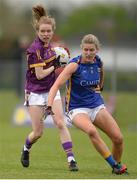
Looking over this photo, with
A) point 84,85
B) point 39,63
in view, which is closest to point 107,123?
point 84,85

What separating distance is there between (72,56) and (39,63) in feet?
68.0

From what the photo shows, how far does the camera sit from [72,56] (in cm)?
3319

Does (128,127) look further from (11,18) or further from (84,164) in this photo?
(11,18)

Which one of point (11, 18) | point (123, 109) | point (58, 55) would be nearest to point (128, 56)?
point (11, 18)

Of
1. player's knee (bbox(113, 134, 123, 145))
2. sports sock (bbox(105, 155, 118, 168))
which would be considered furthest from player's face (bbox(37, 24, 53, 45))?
sports sock (bbox(105, 155, 118, 168))

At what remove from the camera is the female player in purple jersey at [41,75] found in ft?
40.9

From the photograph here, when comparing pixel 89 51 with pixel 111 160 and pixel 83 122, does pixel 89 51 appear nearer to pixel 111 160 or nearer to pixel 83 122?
pixel 83 122

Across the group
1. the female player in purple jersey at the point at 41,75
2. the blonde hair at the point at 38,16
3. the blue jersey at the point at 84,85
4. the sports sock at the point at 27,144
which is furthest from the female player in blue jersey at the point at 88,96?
the sports sock at the point at 27,144

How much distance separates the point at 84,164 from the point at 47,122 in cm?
1176

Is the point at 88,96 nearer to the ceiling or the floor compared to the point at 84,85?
nearer to the floor

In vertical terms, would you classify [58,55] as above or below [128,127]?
above

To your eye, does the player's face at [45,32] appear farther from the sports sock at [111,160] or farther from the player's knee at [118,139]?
the sports sock at [111,160]

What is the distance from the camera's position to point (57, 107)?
1249 cm

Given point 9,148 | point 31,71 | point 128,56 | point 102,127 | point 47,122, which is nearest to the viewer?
point 102,127
